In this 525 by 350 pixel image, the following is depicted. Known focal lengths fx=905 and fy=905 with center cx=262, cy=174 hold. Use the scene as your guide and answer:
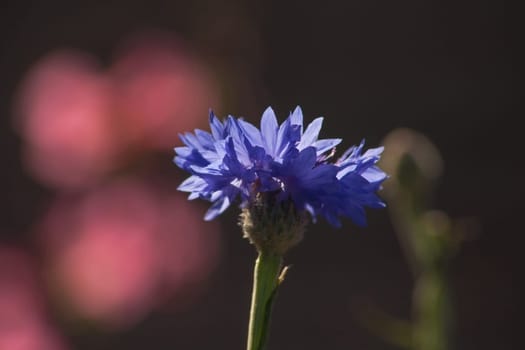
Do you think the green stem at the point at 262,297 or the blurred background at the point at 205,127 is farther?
the blurred background at the point at 205,127

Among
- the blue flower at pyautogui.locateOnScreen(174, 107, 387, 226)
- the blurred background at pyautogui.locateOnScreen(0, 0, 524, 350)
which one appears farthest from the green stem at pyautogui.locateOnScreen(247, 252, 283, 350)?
the blurred background at pyautogui.locateOnScreen(0, 0, 524, 350)

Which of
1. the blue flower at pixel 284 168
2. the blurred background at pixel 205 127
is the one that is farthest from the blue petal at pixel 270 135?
the blurred background at pixel 205 127

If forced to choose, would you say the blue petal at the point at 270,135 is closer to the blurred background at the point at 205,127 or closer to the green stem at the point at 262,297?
the green stem at the point at 262,297

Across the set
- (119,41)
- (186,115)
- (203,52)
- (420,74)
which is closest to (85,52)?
(119,41)

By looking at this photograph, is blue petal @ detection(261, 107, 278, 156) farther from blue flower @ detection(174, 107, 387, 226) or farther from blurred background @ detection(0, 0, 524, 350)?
blurred background @ detection(0, 0, 524, 350)

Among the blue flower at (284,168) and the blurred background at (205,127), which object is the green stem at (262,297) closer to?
the blue flower at (284,168)

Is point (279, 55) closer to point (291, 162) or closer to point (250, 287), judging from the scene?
point (250, 287)

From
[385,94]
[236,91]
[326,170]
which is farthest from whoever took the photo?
[385,94]

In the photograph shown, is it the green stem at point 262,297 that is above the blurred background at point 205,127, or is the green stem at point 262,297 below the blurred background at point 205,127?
below
